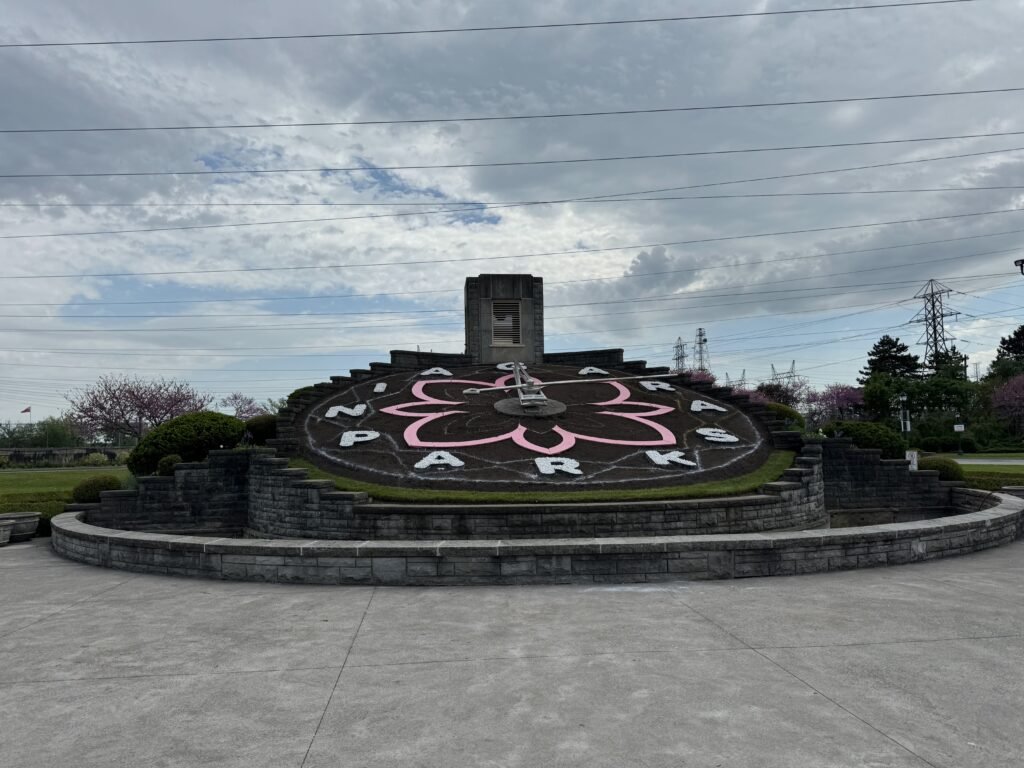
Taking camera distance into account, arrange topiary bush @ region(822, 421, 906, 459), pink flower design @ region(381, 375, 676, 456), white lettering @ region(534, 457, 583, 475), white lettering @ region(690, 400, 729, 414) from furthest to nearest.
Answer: white lettering @ region(690, 400, 729, 414) → topiary bush @ region(822, 421, 906, 459) → pink flower design @ region(381, 375, 676, 456) → white lettering @ region(534, 457, 583, 475)

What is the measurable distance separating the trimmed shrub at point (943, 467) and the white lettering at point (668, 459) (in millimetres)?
7047

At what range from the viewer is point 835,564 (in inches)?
335

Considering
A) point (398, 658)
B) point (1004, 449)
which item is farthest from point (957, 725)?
point (1004, 449)

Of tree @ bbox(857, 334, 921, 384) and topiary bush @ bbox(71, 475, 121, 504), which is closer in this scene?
topiary bush @ bbox(71, 475, 121, 504)

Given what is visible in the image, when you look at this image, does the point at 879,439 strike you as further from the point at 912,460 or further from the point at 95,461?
the point at 95,461

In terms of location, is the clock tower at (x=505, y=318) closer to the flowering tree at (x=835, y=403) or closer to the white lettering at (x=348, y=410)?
the white lettering at (x=348, y=410)

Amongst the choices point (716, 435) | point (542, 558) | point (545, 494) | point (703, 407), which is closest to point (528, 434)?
point (545, 494)

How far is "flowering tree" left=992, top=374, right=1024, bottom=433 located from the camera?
45.7 metres

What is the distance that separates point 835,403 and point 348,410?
6661 cm

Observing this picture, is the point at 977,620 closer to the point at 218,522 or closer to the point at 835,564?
the point at 835,564

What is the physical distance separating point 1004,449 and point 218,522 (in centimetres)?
4522

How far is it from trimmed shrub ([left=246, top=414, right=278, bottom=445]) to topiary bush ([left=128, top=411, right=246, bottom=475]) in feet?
2.27

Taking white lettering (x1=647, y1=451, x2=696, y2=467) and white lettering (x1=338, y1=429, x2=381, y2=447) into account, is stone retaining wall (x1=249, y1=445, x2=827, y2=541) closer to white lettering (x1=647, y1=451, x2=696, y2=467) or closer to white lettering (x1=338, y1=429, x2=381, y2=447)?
white lettering (x1=647, y1=451, x2=696, y2=467)

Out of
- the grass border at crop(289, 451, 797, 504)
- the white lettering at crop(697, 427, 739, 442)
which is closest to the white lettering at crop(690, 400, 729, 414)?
the white lettering at crop(697, 427, 739, 442)
